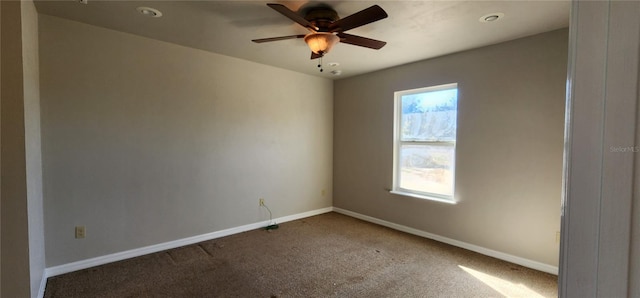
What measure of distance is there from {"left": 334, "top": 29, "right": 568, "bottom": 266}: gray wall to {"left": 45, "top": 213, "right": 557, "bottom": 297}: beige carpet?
1.06ft

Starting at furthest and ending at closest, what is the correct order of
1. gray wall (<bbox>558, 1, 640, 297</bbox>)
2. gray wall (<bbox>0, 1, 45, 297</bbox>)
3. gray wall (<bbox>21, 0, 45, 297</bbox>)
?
gray wall (<bbox>21, 0, 45, 297</bbox>) < gray wall (<bbox>0, 1, 45, 297</bbox>) < gray wall (<bbox>558, 1, 640, 297</bbox>)

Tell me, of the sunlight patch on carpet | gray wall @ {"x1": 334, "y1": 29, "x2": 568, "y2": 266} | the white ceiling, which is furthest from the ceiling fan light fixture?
the sunlight patch on carpet

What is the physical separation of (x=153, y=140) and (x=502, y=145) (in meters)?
3.92

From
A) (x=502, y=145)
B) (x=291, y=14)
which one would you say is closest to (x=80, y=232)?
(x=291, y=14)

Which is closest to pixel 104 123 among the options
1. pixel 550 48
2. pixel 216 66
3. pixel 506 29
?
pixel 216 66

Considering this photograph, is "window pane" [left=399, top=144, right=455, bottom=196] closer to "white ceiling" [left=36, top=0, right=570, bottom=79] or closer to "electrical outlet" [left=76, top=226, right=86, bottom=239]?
"white ceiling" [left=36, top=0, right=570, bottom=79]

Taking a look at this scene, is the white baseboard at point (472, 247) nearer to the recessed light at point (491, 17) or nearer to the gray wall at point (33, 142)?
the recessed light at point (491, 17)

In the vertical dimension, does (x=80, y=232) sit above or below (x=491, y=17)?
below

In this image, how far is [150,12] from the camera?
8.18 feet

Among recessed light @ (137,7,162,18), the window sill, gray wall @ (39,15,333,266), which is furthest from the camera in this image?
the window sill

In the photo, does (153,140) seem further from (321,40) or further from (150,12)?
(321,40)

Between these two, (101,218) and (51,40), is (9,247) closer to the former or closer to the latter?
(101,218)

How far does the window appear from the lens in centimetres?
364

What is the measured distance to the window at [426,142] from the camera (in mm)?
3641
